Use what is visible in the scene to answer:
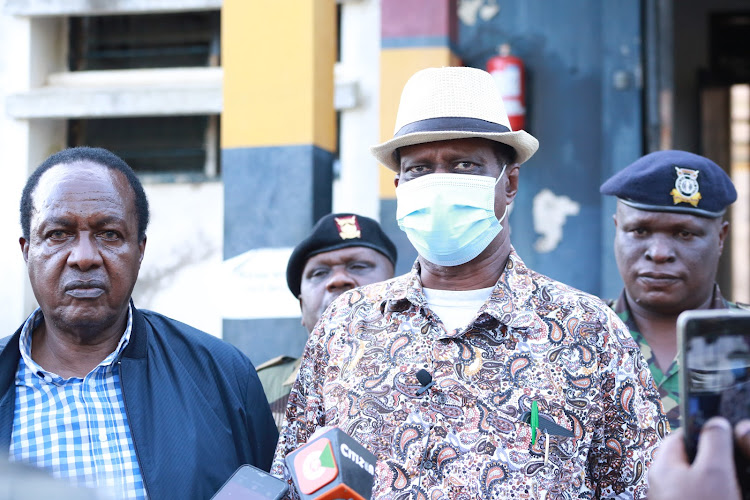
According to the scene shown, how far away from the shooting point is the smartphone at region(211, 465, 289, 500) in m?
1.95

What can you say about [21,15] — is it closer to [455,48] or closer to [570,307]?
[455,48]

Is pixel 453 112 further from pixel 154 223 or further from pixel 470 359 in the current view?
pixel 154 223

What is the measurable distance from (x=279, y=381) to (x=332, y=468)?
2251 millimetres

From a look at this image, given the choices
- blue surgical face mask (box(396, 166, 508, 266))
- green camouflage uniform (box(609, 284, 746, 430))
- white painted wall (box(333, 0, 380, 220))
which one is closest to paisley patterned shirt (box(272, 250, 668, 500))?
blue surgical face mask (box(396, 166, 508, 266))

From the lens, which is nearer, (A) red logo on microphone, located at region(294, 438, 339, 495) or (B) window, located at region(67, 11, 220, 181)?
(A) red logo on microphone, located at region(294, 438, 339, 495)

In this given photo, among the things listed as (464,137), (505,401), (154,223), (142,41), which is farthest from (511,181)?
(142,41)

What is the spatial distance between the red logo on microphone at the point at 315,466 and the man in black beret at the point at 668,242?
6.36 ft

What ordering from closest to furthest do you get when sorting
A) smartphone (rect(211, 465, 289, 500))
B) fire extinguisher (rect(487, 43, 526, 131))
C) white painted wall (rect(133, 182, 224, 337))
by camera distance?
smartphone (rect(211, 465, 289, 500)), fire extinguisher (rect(487, 43, 526, 131)), white painted wall (rect(133, 182, 224, 337))

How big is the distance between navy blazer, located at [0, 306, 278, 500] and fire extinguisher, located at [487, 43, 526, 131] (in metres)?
3.64

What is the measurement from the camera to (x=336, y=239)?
3.98 m

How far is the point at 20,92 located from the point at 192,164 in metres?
1.56

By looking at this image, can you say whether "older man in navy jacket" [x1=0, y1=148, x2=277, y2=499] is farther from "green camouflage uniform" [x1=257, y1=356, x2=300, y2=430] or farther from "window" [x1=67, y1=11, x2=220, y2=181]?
"window" [x1=67, y1=11, x2=220, y2=181]

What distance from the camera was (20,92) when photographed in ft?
23.7

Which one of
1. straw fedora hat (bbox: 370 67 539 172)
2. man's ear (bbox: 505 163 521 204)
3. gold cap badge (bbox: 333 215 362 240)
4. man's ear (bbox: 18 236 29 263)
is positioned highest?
straw fedora hat (bbox: 370 67 539 172)
